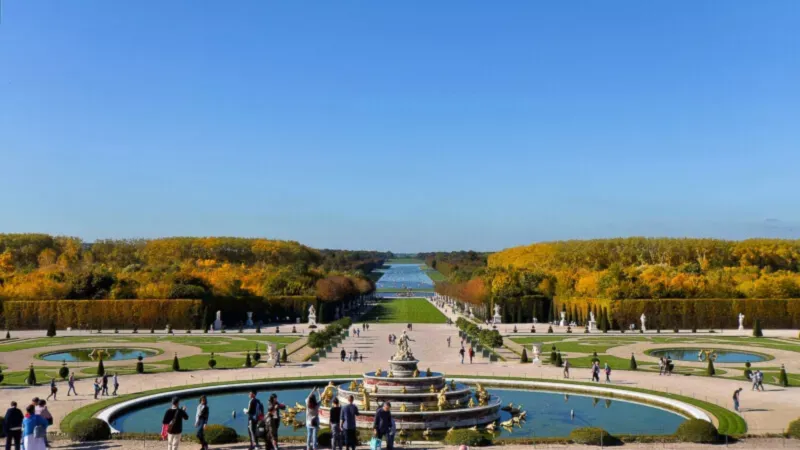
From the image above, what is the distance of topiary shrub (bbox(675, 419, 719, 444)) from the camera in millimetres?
23922

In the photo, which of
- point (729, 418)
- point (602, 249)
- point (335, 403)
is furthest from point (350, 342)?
point (602, 249)

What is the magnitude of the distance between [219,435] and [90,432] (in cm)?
430

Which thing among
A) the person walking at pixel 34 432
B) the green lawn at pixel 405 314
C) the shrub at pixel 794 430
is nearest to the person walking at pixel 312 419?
the person walking at pixel 34 432

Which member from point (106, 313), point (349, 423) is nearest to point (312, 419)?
point (349, 423)

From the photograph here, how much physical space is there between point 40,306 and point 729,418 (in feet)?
229

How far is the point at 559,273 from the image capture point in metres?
96.2

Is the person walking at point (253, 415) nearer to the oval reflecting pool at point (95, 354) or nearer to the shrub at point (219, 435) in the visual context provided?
the shrub at point (219, 435)

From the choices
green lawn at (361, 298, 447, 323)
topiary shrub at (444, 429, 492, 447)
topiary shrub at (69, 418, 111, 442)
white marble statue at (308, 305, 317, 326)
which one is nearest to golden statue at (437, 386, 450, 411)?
topiary shrub at (444, 429, 492, 447)

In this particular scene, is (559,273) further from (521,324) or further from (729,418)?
(729,418)

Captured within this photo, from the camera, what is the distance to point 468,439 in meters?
23.5

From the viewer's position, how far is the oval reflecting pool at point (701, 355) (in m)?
51.8

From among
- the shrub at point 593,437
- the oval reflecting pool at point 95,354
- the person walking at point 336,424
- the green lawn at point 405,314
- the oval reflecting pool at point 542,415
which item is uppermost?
the green lawn at point 405,314

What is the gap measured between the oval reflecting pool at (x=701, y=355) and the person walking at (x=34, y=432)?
44641mm

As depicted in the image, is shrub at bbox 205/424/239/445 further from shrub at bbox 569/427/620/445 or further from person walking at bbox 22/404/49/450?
shrub at bbox 569/427/620/445
